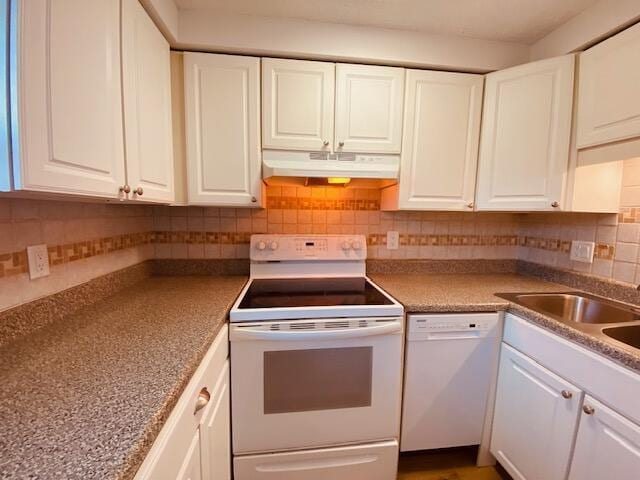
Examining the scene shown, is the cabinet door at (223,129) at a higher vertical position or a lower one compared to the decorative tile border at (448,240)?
higher

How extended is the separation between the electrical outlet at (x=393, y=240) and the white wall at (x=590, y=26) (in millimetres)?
1198

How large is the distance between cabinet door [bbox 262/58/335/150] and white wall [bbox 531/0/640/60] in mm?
1097

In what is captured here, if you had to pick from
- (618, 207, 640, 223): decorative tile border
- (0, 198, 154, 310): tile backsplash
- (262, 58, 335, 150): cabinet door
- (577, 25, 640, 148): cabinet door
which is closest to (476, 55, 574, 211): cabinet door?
(577, 25, 640, 148): cabinet door

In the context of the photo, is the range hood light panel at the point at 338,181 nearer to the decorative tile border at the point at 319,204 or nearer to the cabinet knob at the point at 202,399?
the decorative tile border at the point at 319,204

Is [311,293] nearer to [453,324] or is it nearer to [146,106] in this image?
[453,324]

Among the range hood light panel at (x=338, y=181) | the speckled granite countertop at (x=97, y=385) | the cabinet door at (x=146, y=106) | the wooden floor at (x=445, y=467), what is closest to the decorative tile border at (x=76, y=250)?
the speckled granite countertop at (x=97, y=385)

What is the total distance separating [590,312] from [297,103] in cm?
177

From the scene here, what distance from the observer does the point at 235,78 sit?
1.41m

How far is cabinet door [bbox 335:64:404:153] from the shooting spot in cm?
147

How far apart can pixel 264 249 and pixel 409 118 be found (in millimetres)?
1079

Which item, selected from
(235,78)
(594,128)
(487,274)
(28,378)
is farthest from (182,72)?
(487,274)

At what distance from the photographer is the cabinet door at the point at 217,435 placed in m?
0.92

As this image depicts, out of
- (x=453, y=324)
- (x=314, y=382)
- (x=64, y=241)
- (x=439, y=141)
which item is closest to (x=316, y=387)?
(x=314, y=382)

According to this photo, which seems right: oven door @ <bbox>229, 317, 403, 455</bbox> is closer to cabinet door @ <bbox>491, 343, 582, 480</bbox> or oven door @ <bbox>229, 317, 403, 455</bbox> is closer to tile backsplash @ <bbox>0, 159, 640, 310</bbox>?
cabinet door @ <bbox>491, 343, 582, 480</bbox>
